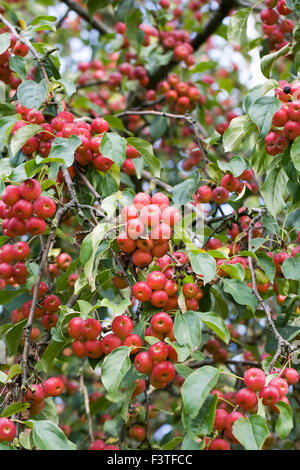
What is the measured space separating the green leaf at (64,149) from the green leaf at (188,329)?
1.84 ft

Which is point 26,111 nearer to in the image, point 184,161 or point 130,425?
point 130,425

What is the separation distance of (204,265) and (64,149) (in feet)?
1.85

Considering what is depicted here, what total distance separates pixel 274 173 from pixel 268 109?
24cm

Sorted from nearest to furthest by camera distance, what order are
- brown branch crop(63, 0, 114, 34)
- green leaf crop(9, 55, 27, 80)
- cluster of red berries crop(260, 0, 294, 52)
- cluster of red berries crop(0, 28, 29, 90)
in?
green leaf crop(9, 55, 27, 80) → cluster of red berries crop(0, 28, 29, 90) → cluster of red berries crop(260, 0, 294, 52) → brown branch crop(63, 0, 114, 34)

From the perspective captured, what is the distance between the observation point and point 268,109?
1596 mm

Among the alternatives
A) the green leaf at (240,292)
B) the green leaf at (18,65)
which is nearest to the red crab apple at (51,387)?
the green leaf at (240,292)

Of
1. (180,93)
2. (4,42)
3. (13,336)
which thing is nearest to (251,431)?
(13,336)

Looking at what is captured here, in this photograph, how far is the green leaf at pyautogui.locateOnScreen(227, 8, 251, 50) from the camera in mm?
2391

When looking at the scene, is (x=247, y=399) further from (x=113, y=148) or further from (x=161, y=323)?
(x=113, y=148)

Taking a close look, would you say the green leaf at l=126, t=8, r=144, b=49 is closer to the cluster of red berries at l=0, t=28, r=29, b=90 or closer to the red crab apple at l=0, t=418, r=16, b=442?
the cluster of red berries at l=0, t=28, r=29, b=90

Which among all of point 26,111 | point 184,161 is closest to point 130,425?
point 26,111

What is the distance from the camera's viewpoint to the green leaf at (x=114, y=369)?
131 centimetres

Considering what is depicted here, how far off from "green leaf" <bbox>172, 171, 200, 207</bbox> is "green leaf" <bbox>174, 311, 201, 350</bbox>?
22.7 inches

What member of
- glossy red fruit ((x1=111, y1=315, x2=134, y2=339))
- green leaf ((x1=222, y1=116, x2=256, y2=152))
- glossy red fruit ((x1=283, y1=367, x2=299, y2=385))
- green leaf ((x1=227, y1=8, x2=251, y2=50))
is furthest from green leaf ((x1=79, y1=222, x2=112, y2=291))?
green leaf ((x1=227, y1=8, x2=251, y2=50))
